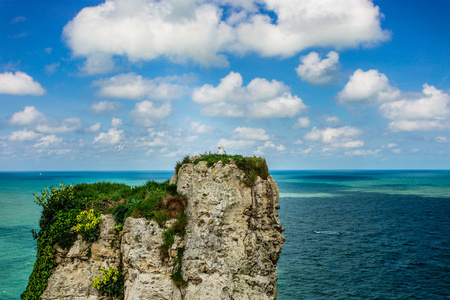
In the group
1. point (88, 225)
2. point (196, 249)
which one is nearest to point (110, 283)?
point (88, 225)

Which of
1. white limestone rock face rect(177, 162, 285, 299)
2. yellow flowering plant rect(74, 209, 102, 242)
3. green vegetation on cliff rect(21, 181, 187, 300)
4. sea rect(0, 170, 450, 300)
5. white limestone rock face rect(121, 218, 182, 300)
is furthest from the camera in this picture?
sea rect(0, 170, 450, 300)

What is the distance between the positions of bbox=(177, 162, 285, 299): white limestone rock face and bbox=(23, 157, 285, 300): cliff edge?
0.05m

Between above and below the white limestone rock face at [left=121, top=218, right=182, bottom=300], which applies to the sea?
below

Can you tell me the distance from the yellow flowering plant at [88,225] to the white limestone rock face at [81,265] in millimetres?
284

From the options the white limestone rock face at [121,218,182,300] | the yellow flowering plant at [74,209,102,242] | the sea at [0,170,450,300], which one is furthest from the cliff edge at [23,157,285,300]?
the sea at [0,170,450,300]

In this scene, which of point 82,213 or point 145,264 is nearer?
point 145,264

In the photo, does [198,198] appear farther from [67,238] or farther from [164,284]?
[67,238]

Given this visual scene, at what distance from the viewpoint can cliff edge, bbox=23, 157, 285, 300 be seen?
1445 cm

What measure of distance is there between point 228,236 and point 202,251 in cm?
150

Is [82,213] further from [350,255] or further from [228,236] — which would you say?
[350,255]

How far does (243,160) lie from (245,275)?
5.96 meters

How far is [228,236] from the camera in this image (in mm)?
14867

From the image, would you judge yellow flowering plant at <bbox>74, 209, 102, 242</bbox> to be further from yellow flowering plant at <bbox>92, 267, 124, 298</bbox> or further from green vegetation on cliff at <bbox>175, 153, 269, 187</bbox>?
green vegetation on cliff at <bbox>175, 153, 269, 187</bbox>

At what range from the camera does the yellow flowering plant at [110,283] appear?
604 inches
